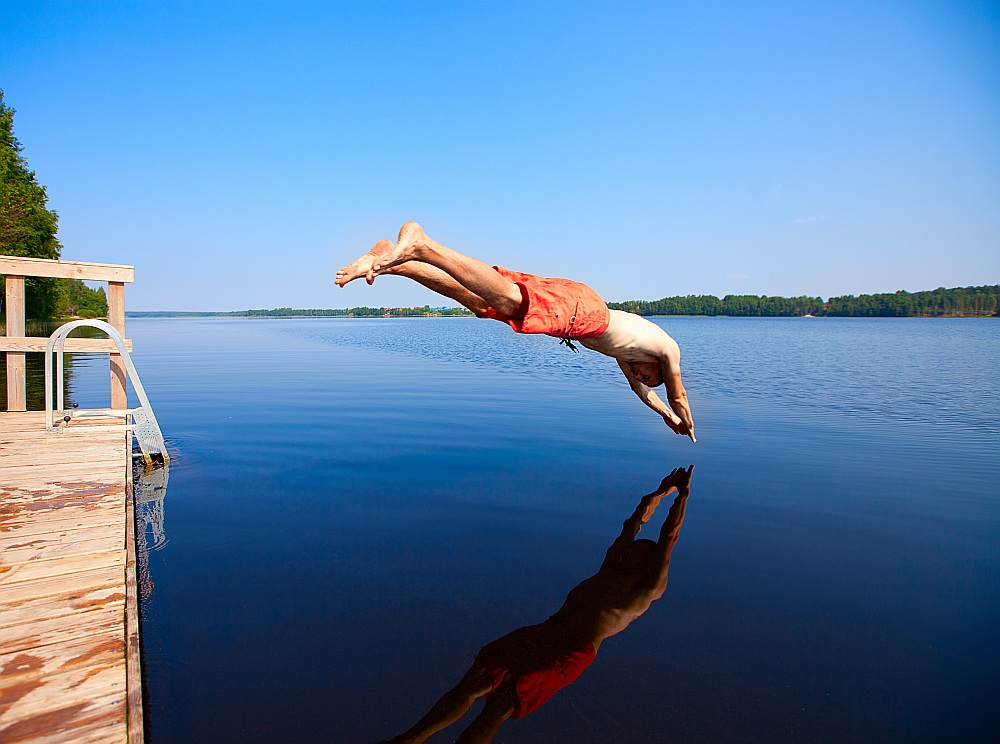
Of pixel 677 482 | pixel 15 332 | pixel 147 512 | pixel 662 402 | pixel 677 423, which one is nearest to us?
pixel 662 402

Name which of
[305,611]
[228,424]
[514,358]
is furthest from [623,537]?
[514,358]

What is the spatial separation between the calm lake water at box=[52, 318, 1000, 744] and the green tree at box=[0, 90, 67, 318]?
96.9 feet

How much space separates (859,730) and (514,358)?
86.5ft

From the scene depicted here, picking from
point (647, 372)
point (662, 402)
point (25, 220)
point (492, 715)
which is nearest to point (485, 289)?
point (647, 372)

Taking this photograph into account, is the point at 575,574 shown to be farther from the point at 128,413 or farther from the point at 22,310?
the point at 22,310

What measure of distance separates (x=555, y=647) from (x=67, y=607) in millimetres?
3162

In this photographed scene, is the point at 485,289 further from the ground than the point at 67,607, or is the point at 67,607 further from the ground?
the point at 485,289

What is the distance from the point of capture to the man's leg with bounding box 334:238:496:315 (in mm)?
3994

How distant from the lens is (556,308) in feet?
15.2

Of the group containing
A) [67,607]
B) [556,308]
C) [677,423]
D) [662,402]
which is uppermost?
[556,308]

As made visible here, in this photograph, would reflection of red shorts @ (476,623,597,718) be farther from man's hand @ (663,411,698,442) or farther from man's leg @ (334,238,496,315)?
man's hand @ (663,411,698,442)

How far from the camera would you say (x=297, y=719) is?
362 centimetres

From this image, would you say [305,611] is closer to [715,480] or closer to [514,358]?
[715,480]

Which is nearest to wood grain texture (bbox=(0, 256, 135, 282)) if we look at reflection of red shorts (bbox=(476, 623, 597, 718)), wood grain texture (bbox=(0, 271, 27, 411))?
wood grain texture (bbox=(0, 271, 27, 411))
